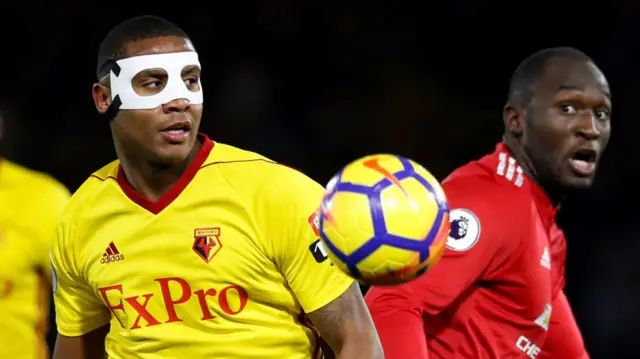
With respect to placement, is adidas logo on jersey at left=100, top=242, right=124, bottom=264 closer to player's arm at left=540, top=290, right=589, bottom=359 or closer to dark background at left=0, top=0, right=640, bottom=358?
player's arm at left=540, top=290, right=589, bottom=359

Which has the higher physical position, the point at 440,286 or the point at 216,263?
the point at 216,263

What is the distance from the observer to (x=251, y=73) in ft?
28.9

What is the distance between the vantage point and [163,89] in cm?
368

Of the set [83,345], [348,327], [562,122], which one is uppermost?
[562,122]

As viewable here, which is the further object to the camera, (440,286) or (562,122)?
(562,122)

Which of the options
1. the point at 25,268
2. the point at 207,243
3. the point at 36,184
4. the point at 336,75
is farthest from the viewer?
the point at 336,75

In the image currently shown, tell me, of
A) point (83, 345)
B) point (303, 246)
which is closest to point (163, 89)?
point (303, 246)

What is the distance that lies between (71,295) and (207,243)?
24.0 inches

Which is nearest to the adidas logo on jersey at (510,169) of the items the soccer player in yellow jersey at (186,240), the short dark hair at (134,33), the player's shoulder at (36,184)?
the soccer player in yellow jersey at (186,240)

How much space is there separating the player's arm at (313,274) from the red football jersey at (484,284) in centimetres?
47

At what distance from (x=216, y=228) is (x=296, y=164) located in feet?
15.9

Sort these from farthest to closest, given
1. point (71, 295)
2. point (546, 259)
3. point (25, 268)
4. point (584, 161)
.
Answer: point (25, 268) → point (584, 161) → point (546, 259) → point (71, 295)

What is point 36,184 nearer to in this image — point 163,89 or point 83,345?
point 83,345

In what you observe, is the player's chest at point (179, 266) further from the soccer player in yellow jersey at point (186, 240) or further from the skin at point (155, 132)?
the skin at point (155, 132)
